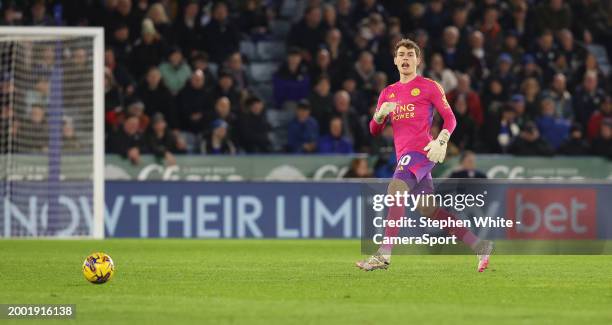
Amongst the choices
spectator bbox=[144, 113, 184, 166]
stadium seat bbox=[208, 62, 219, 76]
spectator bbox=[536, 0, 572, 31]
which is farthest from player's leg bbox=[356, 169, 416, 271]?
spectator bbox=[536, 0, 572, 31]

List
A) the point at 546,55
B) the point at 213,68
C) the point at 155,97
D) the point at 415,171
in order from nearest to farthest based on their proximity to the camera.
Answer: the point at 415,171 → the point at 155,97 → the point at 213,68 → the point at 546,55

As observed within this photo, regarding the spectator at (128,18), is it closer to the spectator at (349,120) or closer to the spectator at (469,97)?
the spectator at (349,120)

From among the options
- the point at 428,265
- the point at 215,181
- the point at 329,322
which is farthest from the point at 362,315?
the point at 215,181

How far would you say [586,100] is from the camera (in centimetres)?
2219

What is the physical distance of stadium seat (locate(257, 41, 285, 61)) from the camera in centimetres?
2234

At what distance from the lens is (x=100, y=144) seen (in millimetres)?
17406

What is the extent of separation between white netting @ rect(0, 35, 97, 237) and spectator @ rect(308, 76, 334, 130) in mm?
3619

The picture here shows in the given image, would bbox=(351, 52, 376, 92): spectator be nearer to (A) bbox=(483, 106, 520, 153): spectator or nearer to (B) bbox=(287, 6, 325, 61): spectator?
(B) bbox=(287, 6, 325, 61): spectator

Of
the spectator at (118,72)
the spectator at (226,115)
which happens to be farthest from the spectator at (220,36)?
the spectator at (118,72)

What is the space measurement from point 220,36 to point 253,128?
2.10 meters

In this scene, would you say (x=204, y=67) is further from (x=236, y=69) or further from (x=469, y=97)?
(x=469, y=97)

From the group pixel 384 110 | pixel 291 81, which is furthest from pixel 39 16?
pixel 384 110

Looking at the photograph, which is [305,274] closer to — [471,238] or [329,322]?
[471,238]

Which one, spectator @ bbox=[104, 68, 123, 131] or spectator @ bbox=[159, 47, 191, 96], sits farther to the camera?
spectator @ bbox=[159, 47, 191, 96]
